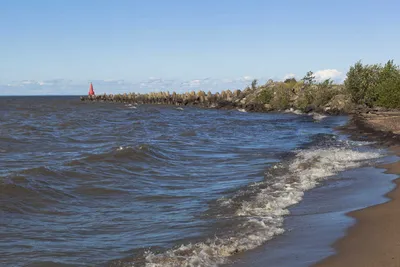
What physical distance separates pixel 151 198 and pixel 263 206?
9.59 ft

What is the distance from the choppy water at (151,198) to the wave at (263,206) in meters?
0.02

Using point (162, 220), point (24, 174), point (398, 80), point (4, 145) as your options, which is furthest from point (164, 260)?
point (398, 80)

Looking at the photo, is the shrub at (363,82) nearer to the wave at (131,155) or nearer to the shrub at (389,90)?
the shrub at (389,90)

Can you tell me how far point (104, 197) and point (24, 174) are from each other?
3409mm

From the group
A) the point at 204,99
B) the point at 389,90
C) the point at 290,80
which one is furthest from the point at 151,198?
the point at 204,99

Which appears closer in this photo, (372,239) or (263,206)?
(372,239)

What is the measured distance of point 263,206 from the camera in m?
9.45

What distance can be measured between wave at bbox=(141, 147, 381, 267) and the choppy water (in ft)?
0.07

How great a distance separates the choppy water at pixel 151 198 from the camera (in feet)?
23.4

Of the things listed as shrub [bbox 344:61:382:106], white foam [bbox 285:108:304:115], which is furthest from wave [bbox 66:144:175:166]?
white foam [bbox 285:108:304:115]

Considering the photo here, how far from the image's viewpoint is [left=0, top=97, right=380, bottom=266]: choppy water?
23.4 ft

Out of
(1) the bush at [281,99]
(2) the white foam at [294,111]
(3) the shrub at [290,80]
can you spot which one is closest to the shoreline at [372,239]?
(2) the white foam at [294,111]

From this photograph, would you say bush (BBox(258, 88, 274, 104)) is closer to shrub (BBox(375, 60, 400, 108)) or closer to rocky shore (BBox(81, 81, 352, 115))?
rocky shore (BBox(81, 81, 352, 115))

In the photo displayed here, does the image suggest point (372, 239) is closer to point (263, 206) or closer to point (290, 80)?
point (263, 206)
